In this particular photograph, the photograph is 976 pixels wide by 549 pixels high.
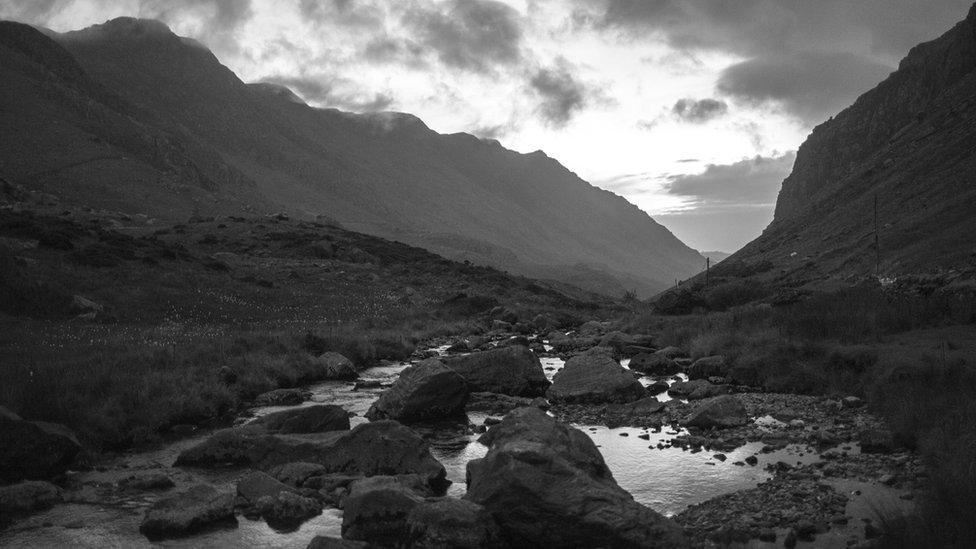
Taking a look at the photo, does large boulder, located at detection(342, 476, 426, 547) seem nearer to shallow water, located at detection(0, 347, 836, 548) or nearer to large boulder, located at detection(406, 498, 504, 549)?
large boulder, located at detection(406, 498, 504, 549)

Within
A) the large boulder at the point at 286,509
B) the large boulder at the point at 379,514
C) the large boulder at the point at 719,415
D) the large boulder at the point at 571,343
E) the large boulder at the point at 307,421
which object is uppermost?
the large boulder at the point at 571,343

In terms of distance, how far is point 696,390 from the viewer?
1992cm

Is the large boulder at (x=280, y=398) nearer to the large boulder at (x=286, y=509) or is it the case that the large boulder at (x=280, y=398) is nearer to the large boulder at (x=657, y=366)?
the large boulder at (x=286, y=509)

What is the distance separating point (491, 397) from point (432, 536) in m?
11.6

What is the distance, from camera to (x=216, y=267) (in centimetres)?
5006

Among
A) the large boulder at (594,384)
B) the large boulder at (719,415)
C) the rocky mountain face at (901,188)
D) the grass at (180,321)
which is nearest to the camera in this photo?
the large boulder at (719,415)

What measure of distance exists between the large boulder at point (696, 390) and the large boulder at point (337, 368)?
12.7 meters

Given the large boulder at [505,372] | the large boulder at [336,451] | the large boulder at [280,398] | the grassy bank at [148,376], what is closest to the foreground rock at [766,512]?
the large boulder at [336,451]

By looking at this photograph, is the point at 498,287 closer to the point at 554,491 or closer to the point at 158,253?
the point at 158,253

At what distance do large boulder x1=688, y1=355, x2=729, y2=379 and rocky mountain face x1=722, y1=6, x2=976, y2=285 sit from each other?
28.5 metres

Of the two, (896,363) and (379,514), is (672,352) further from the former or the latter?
(379,514)

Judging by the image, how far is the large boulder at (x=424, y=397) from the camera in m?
17.8

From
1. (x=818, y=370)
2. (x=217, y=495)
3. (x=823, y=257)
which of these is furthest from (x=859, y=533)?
(x=823, y=257)

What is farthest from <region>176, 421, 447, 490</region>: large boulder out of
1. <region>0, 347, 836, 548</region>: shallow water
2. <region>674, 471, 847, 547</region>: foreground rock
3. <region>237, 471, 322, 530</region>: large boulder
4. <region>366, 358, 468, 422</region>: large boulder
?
<region>674, 471, 847, 547</region>: foreground rock
